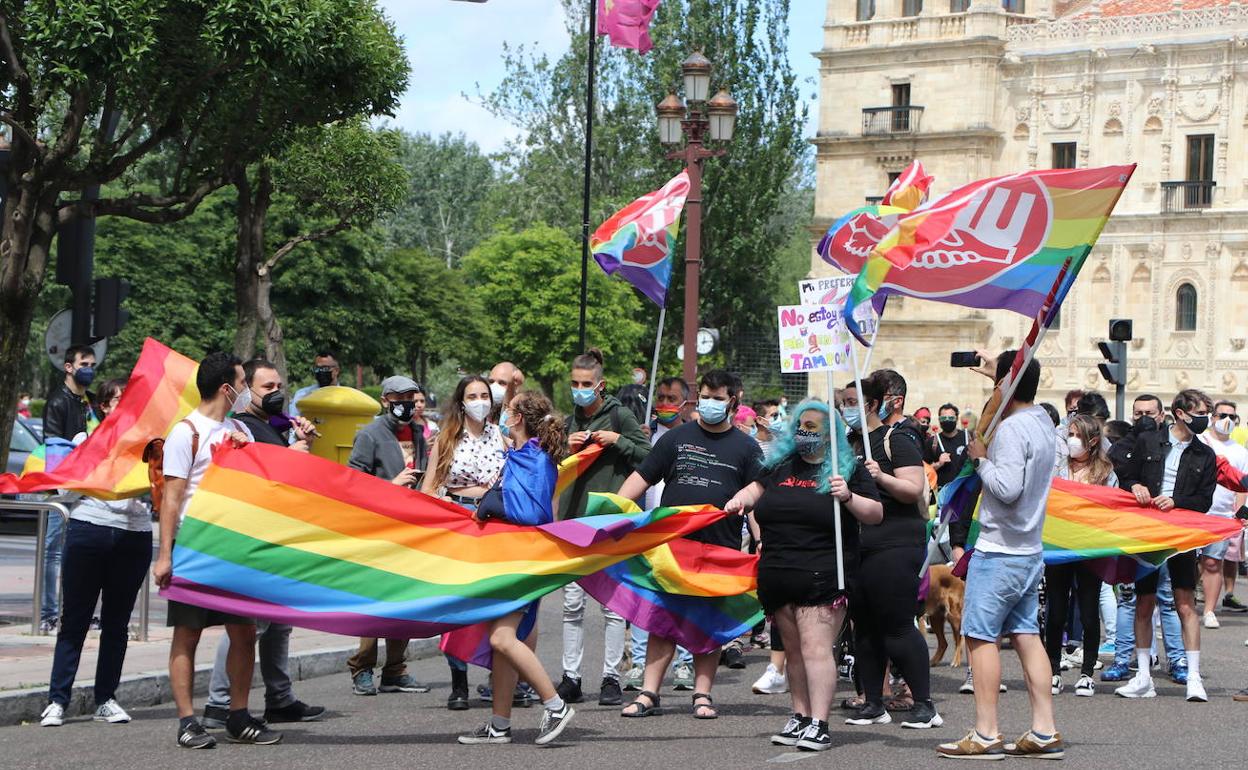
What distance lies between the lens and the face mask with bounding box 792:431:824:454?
9734 millimetres

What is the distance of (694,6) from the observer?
57.3 m

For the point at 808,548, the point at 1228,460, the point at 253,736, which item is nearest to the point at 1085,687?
the point at 808,548

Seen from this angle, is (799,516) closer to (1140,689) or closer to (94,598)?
(1140,689)

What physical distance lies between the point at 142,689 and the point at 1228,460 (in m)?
9.54

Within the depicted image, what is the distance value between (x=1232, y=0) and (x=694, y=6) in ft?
54.3

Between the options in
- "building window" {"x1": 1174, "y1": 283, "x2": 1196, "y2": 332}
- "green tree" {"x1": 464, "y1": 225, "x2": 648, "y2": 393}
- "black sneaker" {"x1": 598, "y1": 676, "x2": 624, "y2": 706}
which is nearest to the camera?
"black sneaker" {"x1": 598, "y1": 676, "x2": 624, "y2": 706}

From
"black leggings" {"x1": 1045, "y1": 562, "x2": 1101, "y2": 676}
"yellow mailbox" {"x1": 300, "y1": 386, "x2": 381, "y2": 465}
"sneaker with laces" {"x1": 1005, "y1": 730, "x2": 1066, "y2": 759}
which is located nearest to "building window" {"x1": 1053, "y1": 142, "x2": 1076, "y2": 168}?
"black leggings" {"x1": 1045, "y1": 562, "x2": 1101, "y2": 676}

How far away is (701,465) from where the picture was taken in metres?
10.8

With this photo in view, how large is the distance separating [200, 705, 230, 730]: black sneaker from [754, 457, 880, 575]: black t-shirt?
310 cm

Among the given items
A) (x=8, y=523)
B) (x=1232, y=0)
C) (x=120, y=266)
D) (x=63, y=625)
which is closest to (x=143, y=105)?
(x=8, y=523)

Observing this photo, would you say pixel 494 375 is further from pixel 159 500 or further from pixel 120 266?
pixel 120 266

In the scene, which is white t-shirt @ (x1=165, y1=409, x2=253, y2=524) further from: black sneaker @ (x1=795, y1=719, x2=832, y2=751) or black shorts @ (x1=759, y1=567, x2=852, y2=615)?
black sneaker @ (x1=795, y1=719, x2=832, y2=751)

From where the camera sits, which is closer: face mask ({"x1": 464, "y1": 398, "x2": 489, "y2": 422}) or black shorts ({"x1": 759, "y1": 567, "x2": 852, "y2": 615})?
black shorts ({"x1": 759, "y1": 567, "x2": 852, "y2": 615})

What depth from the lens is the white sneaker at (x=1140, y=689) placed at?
1232 centimetres
